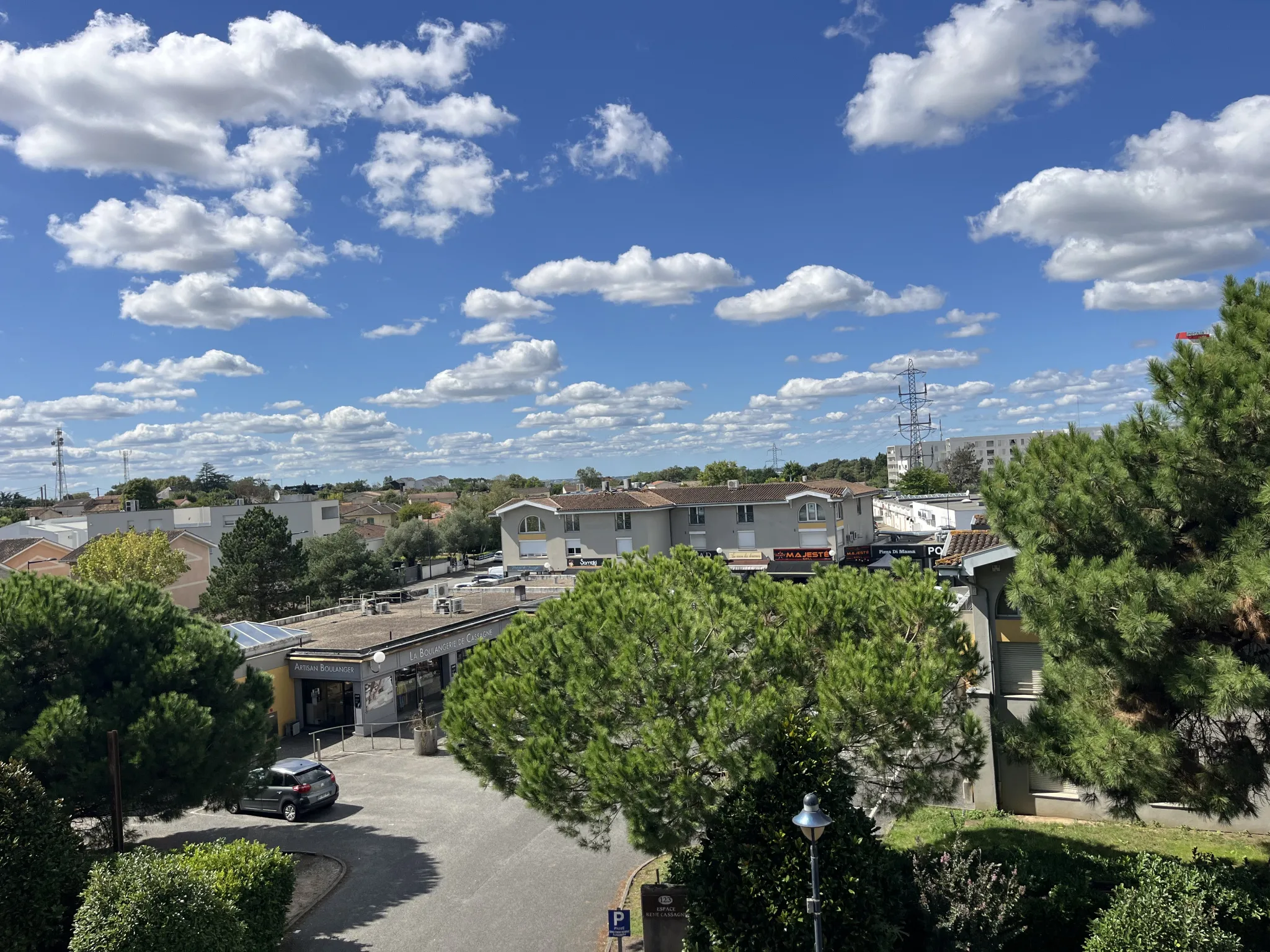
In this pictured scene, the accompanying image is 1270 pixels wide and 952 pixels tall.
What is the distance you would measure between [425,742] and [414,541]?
51.2 metres

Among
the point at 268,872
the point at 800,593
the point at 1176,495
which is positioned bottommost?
the point at 268,872

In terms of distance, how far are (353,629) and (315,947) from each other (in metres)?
17.4

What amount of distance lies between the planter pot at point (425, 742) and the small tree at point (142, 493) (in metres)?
72.0

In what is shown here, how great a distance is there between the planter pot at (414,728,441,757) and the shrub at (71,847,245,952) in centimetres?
1191

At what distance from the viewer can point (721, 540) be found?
53906 mm

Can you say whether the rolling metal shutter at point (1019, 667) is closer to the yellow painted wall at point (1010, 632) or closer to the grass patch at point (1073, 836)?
the yellow painted wall at point (1010, 632)

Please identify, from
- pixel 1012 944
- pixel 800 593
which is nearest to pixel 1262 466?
pixel 800 593

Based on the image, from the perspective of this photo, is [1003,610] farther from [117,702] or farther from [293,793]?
[117,702]

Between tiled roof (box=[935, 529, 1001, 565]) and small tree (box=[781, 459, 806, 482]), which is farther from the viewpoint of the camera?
small tree (box=[781, 459, 806, 482])

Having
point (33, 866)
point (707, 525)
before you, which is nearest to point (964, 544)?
point (33, 866)

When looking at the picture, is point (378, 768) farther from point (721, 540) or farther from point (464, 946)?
point (721, 540)

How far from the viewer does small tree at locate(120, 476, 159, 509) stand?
83438mm

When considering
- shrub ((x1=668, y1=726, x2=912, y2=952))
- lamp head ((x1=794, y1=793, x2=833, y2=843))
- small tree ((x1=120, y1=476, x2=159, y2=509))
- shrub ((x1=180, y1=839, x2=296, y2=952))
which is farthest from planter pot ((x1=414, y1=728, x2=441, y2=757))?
small tree ((x1=120, y1=476, x2=159, y2=509))

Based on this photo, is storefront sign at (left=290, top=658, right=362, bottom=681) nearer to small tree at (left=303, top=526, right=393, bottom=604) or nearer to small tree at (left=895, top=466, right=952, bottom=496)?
small tree at (left=303, top=526, right=393, bottom=604)
